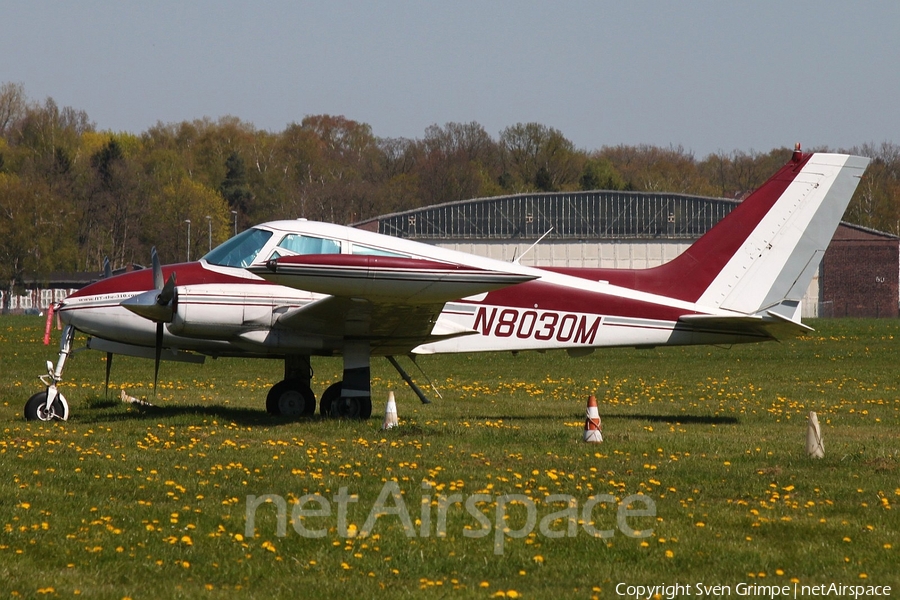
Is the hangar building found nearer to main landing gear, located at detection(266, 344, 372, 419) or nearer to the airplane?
the airplane

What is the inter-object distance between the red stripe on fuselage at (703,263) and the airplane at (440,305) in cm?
2

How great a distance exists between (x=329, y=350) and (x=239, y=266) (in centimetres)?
166

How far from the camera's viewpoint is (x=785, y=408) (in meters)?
17.0

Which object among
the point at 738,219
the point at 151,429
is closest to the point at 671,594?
the point at 151,429

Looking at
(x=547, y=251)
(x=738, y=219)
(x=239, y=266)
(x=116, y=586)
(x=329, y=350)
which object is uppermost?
(x=547, y=251)

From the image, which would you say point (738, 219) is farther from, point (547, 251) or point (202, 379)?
point (547, 251)

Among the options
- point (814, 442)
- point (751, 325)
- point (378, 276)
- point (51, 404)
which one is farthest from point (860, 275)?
point (51, 404)

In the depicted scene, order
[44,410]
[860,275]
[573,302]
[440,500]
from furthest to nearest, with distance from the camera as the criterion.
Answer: [860,275] < [573,302] < [44,410] < [440,500]

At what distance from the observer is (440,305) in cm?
1332

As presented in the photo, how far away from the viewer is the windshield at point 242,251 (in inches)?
544

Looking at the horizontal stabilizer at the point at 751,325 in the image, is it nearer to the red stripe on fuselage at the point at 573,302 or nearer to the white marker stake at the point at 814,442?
the red stripe on fuselage at the point at 573,302
